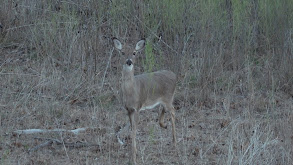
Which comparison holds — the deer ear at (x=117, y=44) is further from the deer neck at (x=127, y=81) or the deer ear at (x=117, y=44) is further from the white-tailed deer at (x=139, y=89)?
the deer neck at (x=127, y=81)

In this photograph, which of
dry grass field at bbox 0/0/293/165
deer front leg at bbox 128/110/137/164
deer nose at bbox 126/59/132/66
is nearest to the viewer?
deer front leg at bbox 128/110/137/164

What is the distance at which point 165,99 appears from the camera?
841 cm

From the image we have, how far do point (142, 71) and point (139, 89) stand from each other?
352 centimetres

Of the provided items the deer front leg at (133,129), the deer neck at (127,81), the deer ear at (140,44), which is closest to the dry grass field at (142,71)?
the deer front leg at (133,129)

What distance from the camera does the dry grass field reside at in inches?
302

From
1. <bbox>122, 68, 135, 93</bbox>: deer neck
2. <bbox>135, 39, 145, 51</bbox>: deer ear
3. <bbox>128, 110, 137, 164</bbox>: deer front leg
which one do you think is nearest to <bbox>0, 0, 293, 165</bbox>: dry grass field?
<bbox>128, 110, 137, 164</bbox>: deer front leg

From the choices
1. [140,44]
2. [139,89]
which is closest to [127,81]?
[139,89]

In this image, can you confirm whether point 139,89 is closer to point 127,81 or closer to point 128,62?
point 127,81

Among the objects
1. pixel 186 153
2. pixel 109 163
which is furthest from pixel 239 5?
pixel 109 163

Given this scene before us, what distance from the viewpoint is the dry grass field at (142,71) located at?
7.66 meters

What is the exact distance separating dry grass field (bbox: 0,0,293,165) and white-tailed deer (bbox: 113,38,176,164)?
329 mm

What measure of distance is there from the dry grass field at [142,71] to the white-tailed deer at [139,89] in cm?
33

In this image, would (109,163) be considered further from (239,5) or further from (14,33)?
(14,33)

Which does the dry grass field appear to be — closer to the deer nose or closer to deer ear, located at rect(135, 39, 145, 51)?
deer ear, located at rect(135, 39, 145, 51)
